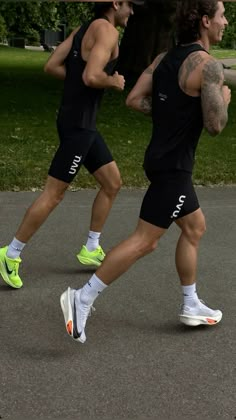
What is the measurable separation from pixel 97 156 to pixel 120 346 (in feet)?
5.00

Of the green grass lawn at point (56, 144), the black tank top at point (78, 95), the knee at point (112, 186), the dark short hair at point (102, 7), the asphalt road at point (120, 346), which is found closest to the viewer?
the asphalt road at point (120, 346)

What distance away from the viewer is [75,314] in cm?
387

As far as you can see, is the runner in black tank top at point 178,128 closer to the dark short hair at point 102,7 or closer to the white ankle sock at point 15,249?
the dark short hair at point 102,7

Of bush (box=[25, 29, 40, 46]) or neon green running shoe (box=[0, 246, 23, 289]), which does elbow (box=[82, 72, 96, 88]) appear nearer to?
neon green running shoe (box=[0, 246, 23, 289])

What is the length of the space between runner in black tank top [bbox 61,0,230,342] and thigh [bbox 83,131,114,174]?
1.03 m

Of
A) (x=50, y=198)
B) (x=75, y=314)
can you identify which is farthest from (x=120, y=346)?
(x=50, y=198)

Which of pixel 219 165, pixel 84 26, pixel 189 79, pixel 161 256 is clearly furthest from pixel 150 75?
pixel 219 165

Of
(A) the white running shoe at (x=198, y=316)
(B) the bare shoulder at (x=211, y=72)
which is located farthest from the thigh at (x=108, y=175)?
(B) the bare shoulder at (x=211, y=72)

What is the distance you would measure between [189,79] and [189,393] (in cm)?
149

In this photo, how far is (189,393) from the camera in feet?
11.1

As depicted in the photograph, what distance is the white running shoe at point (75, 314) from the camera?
380 cm

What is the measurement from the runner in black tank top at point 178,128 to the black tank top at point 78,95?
0.73m

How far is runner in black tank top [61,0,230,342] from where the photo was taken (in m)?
3.64

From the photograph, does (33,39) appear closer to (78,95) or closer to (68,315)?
(78,95)
